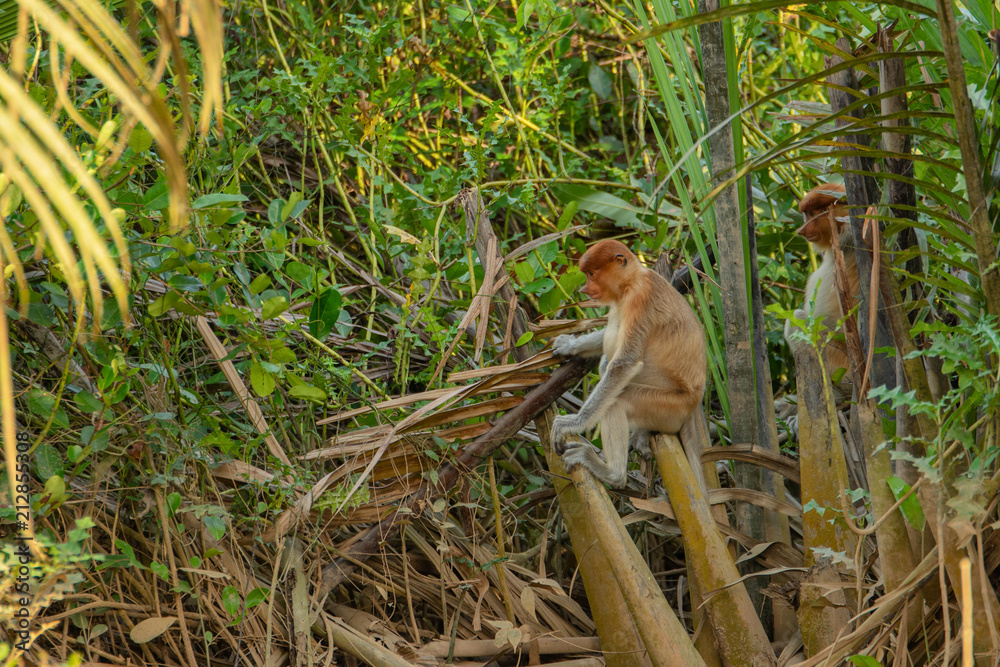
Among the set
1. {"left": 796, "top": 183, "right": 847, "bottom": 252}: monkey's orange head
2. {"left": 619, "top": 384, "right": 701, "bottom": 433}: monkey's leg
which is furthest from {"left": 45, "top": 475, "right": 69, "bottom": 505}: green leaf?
{"left": 796, "top": 183, "right": 847, "bottom": 252}: monkey's orange head

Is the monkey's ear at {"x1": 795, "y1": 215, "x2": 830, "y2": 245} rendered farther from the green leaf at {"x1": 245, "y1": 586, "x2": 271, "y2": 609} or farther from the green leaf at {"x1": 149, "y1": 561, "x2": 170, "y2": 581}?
the green leaf at {"x1": 149, "y1": 561, "x2": 170, "y2": 581}

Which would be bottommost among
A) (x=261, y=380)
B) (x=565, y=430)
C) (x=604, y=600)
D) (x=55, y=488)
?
(x=604, y=600)

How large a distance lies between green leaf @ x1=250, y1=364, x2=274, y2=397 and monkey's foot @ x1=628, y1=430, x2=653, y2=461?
1594 millimetres

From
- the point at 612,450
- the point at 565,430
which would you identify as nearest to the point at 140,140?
the point at 565,430

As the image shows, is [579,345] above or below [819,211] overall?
above

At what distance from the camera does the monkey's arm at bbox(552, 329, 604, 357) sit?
3.08m

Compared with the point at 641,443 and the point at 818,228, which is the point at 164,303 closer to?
the point at 641,443

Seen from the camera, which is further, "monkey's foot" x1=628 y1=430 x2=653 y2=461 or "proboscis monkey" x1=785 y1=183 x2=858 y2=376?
"proboscis monkey" x1=785 y1=183 x2=858 y2=376

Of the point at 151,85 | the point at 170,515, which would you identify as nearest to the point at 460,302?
the point at 170,515

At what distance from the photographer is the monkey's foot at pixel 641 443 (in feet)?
11.4

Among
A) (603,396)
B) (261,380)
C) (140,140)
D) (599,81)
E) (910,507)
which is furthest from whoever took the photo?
(599,81)

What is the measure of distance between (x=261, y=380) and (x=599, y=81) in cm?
363

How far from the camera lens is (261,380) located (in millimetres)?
2602

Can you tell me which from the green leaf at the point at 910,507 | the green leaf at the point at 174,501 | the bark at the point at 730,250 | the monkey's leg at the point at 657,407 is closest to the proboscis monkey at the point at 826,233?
the monkey's leg at the point at 657,407
